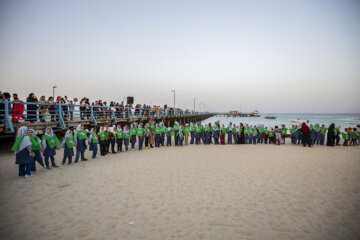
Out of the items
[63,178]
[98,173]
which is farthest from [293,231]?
[63,178]

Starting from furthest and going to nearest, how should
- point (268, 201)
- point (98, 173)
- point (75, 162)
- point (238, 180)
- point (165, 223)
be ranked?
point (75, 162), point (98, 173), point (238, 180), point (268, 201), point (165, 223)

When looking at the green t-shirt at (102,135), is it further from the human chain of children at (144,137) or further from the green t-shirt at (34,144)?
the green t-shirt at (34,144)

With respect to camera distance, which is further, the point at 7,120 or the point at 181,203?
the point at 7,120

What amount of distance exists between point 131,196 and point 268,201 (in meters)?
3.86

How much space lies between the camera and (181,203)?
4.95 meters

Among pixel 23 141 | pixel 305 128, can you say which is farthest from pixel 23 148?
pixel 305 128

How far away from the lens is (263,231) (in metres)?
3.78

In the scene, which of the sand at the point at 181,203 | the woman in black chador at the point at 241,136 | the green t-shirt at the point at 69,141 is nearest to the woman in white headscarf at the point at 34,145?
the sand at the point at 181,203

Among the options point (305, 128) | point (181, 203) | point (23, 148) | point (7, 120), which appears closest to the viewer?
point (181, 203)

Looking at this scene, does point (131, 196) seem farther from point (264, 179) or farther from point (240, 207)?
point (264, 179)

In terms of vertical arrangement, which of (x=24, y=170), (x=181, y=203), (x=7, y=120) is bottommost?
Answer: (x=181, y=203)

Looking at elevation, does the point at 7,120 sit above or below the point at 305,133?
above

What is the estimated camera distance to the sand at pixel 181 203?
12.4ft

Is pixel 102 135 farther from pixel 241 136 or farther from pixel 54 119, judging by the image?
pixel 241 136
